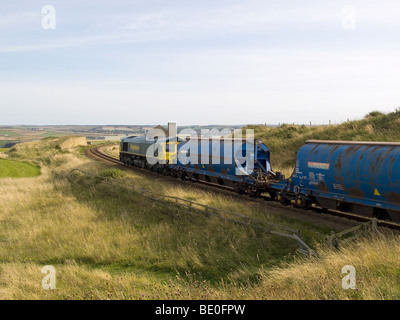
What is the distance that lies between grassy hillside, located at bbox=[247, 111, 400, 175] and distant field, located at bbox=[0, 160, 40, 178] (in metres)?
28.9

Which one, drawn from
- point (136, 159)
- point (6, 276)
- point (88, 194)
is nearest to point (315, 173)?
point (6, 276)

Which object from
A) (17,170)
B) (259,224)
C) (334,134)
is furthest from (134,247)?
(17,170)

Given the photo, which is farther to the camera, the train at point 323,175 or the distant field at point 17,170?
the distant field at point 17,170

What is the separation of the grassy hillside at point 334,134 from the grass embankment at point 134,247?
589 inches

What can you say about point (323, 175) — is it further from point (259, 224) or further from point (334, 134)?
point (334, 134)

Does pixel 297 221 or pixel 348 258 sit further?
pixel 297 221

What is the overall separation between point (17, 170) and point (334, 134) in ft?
126

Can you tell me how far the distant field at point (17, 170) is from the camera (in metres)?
39.9

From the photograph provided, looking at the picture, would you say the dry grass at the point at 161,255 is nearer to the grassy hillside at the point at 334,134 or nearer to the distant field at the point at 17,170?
the grassy hillside at the point at 334,134

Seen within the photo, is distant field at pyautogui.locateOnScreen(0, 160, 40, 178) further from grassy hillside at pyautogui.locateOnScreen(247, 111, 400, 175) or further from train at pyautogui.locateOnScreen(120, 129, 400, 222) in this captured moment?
grassy hillside at pyautogui.locateOnScreen(247, 111, 400, 175)

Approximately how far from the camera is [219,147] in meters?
23.6

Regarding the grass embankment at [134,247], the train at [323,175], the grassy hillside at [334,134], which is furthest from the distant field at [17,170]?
the grassy hillside at [334,134]
